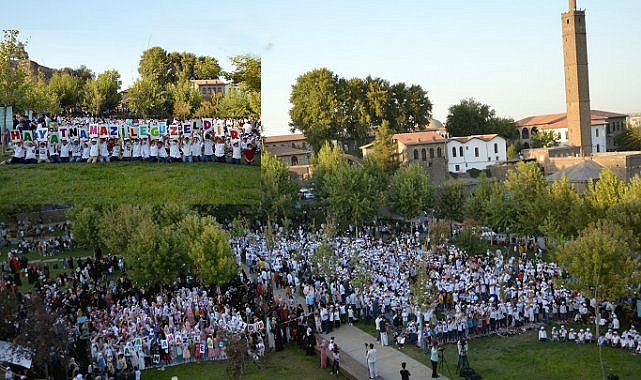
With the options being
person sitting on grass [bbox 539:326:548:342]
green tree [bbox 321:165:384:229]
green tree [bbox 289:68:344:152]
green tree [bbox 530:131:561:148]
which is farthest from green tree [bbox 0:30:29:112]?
green tree [bbox 530:131:561:148]

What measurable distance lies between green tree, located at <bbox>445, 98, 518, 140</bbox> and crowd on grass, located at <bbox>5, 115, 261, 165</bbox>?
159 feet

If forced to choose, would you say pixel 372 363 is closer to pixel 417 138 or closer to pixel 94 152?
pixel 94 152

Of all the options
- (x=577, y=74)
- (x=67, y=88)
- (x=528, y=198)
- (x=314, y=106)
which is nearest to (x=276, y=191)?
(x=528, y=198)

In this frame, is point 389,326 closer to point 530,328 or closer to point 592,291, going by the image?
point 530,328

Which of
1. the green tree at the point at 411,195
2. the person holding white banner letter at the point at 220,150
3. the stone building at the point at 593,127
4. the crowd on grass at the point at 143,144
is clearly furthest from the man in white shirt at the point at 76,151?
the stone building at the point at 593,127

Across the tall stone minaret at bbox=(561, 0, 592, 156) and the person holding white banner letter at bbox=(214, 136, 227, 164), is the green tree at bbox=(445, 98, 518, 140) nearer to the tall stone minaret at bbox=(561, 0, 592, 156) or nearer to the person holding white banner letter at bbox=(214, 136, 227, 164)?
the tall stone minaret at bbox=(561, 0, 592, 156)

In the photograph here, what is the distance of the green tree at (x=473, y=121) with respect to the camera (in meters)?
Answer: 56.0

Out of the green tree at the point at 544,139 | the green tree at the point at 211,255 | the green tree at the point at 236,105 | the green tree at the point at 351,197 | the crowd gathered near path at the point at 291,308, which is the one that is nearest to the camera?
the green tree at the point at 236,105

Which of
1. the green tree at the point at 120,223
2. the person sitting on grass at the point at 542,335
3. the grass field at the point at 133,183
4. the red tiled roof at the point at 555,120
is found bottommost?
the person sitting on grass at the point at 542,335

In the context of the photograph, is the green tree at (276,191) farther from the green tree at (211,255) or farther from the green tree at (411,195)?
the green tree at (211,255)

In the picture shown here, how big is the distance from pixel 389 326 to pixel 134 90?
8.73 m

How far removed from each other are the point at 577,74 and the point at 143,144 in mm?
50993

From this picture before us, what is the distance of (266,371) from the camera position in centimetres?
1302

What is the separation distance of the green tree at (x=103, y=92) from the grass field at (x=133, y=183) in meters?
0.79
